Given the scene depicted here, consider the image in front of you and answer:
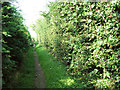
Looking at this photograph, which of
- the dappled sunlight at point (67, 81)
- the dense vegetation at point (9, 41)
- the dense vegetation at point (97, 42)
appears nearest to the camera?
the dense vegetation at point (97, 42)

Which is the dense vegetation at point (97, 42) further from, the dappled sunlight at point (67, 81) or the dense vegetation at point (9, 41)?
the dense vegetation at point (9, 41)

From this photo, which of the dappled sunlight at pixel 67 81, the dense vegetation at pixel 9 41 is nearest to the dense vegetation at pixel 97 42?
the dappled sunlight at pixel 67 81

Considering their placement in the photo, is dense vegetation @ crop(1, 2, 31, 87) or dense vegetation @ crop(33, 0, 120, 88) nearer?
dense vegetation @ crop(33, 0, 120, 88)

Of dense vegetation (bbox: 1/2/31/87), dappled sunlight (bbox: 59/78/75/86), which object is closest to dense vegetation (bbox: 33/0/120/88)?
dappled sunlight (bbox: 59/78/75/86)

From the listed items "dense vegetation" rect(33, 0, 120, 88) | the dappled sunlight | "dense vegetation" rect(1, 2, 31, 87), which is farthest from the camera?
the dappled sunlight

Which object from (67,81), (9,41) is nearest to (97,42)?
(67,81)

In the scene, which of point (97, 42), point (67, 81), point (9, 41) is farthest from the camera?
point (9, 41)

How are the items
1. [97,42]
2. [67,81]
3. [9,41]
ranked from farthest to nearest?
1. [9,41]
2. [67,81]
3. [97,42]

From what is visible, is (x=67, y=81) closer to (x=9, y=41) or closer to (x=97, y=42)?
(x=97, y=42)

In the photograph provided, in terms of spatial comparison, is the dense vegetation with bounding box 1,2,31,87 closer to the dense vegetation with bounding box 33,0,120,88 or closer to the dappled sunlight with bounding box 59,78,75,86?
the dappled sunlight with bounding box 59,78,75,86

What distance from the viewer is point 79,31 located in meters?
5.29

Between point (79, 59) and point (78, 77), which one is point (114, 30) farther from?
point (78, 77)

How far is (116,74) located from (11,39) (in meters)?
6.39

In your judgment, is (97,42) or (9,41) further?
(9,41)
